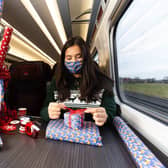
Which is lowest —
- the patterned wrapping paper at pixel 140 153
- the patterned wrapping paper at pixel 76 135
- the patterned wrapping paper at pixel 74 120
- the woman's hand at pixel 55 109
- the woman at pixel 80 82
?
the patterned wrapping paper at pixel 140 153

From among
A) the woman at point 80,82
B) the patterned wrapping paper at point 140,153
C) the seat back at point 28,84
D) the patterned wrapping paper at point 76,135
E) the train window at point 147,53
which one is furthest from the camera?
the seat back at point 28,84

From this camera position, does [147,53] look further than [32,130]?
Yes

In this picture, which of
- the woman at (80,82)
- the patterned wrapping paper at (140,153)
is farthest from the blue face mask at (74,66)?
the patterned wrapping paper at (140,153)

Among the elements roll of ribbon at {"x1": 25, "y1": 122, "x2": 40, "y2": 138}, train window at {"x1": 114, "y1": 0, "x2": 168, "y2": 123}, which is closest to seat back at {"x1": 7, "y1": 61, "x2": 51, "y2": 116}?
roll of ribbon at {"x1": 25, "y1": 122, "x2": 40, "y2": 138}

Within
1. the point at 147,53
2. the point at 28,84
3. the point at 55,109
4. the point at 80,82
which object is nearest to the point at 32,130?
the point at 55,109

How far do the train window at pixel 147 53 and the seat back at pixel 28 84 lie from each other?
1.20 metres

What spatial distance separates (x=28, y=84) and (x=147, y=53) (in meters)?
1.54

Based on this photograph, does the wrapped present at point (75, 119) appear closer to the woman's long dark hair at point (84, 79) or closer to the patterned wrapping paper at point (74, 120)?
the patterned wrapping paper at point (74, 120)

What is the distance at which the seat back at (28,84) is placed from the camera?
1294 millimetres

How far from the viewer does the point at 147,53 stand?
2.51 ft

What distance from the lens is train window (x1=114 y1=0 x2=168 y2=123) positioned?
62cm

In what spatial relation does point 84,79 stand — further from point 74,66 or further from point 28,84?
point 28,84

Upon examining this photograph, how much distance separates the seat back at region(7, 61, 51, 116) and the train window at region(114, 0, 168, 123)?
1.20 m

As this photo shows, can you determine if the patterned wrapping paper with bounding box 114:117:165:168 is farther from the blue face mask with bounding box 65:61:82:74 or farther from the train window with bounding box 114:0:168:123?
the blue face mask with bounding box 65:61:82:74
